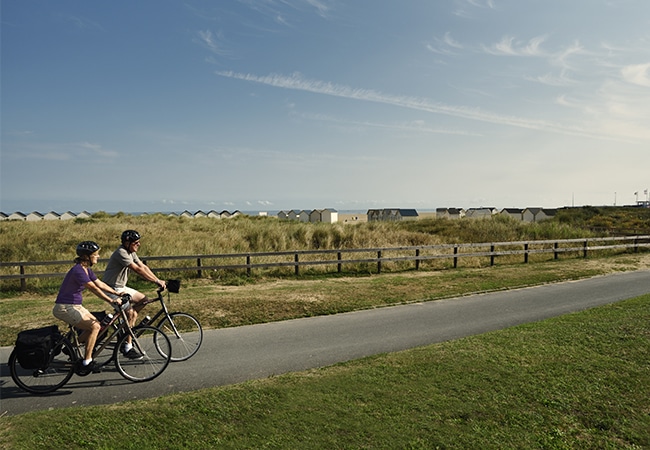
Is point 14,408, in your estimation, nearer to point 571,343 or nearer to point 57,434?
point 57,434

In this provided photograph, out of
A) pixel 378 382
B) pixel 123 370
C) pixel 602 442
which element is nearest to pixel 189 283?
pixel 123 370

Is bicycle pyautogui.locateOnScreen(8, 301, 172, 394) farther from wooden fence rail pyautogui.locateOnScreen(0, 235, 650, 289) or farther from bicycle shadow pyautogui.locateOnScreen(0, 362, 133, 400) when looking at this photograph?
wooden fence rail pyautogui.locateOnScreen(0, 235, 650, 289)

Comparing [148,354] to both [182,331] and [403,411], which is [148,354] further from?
[403,411]

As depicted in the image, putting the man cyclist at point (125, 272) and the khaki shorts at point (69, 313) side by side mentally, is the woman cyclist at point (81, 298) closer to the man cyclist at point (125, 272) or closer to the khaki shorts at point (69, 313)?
the khaki shorts at point (69, 313)

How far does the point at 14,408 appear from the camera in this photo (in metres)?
5.22

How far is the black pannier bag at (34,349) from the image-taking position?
553 centimetres

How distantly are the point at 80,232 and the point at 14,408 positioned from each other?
2347cm

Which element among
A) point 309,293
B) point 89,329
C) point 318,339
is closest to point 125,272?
point 89,329

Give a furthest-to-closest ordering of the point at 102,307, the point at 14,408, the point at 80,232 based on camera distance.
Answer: the point at 80,232, the point at 102,307, the point at 14,408

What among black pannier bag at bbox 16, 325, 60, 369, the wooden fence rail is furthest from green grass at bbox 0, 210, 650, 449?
the wooden fence rail

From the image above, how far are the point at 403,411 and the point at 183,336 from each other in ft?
14.3

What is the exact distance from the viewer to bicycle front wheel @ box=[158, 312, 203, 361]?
7.15 meters

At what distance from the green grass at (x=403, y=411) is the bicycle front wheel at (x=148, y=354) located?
4.16 feet

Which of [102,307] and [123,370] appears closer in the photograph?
[123,370]
